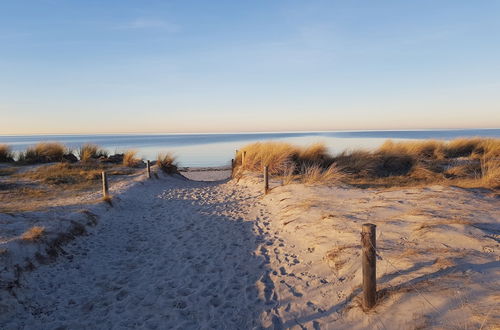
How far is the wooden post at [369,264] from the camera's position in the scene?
11.7ft

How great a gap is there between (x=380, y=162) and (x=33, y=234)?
14040mm

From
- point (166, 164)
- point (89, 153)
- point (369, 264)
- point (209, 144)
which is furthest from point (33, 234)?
point (209, 144)

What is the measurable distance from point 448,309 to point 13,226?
758 cm

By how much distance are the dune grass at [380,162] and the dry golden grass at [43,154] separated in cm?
1225

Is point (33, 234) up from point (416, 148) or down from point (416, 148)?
down

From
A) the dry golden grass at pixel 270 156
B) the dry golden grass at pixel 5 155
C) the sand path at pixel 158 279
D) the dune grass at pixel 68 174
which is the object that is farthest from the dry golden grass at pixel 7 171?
the dry golden grass at pixel 270 156

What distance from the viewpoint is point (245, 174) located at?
15.3m

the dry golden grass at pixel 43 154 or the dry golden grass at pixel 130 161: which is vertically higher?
the dry golden grass at pixel 43 154

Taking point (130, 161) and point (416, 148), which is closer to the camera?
point (416, 148)

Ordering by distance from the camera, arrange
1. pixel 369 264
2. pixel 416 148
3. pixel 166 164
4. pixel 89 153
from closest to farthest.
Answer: pixel 369 264, pixel 416 148, pixel 166 164, pixel 89 153

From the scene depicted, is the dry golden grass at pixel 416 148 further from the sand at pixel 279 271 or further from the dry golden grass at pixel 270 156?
the sand at pixel 279 271

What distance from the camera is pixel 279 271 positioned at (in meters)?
5.45

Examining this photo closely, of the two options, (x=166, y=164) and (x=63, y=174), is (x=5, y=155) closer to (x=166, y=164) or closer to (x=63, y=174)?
(x=63, y=174)

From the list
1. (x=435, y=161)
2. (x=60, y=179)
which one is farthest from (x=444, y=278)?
(x=60, y=179)
